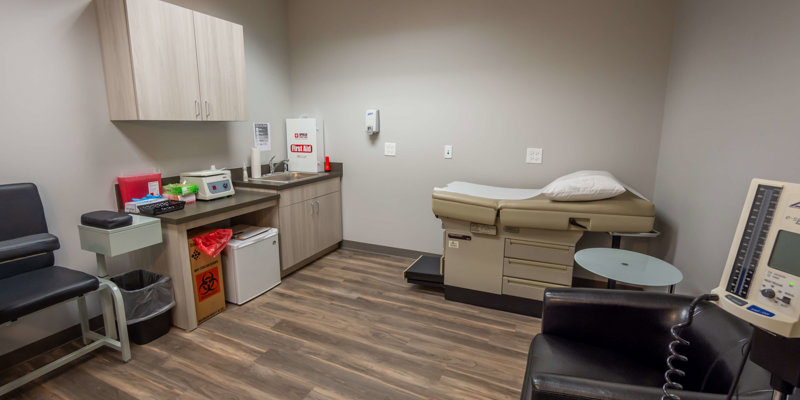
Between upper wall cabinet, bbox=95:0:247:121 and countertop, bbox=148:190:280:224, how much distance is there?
62 cm

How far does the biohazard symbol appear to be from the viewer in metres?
2.52

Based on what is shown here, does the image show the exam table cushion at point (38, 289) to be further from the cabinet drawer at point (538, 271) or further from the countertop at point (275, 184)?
the cabinet drawer at point (538, 271)

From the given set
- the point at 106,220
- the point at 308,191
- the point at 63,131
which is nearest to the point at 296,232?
the point at 308,191

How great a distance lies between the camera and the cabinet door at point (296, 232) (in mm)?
3219

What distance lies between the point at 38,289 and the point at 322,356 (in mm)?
1455

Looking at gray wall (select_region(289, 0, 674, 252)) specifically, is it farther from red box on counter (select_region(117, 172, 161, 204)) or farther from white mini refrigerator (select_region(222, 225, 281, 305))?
red box on counter (select_region(117, 172, 161, 204))

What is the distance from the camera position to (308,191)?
3.49 meters

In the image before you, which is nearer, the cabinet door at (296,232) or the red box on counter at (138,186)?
the red box on counter at (138,186)

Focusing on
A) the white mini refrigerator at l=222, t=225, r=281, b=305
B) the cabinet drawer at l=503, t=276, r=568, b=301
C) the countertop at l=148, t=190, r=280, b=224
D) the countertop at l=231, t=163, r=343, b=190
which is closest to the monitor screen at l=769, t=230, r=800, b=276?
the cabinet drawer at l=503, t=276, r=568, b=301

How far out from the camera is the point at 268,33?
3.70m

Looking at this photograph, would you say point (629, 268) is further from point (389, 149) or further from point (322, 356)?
point (389, 149)

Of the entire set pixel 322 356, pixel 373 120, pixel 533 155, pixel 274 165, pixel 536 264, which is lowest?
pixel 322 356

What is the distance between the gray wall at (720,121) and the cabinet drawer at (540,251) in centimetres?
64

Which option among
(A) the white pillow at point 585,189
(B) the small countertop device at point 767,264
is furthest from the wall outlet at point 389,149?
(B) the small countertop device at point 767,264
